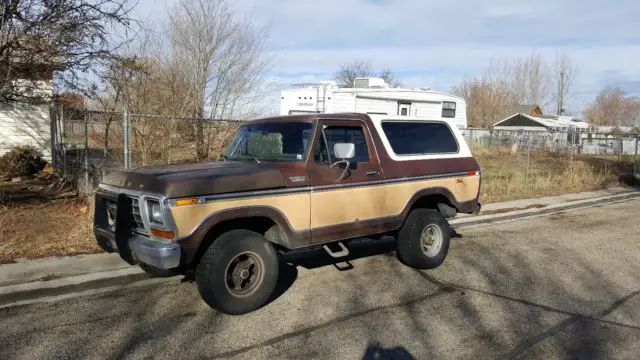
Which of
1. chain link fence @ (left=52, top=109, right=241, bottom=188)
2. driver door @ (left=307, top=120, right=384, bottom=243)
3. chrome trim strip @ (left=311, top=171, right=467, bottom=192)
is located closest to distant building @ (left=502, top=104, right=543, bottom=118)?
chain link fence @ (left=52, top=109, right=241, bottom=188)

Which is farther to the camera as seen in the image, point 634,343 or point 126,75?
point 126,75

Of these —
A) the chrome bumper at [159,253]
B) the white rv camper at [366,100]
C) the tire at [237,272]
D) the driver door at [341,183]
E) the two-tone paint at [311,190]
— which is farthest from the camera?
the white rv camper at [366,100]

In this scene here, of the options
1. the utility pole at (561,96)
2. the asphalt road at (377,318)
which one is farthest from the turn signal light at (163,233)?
the utility pole at (561,96)

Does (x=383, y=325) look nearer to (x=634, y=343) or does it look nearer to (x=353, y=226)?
(x=353, y=226)

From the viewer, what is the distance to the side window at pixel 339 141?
18.0 feet

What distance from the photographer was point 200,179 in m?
4.58

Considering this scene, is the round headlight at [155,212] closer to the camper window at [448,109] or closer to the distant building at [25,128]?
the distant building at [25,128]

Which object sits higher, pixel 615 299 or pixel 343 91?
pixel 343 91

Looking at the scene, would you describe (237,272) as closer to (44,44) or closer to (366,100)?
(44,44)

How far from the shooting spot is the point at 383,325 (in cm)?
472

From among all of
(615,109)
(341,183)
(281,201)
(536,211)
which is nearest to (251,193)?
(281,201)

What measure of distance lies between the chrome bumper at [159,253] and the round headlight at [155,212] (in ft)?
0.63

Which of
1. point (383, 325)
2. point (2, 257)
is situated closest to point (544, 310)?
point (383, 325)

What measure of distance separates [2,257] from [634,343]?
7.12 meters
